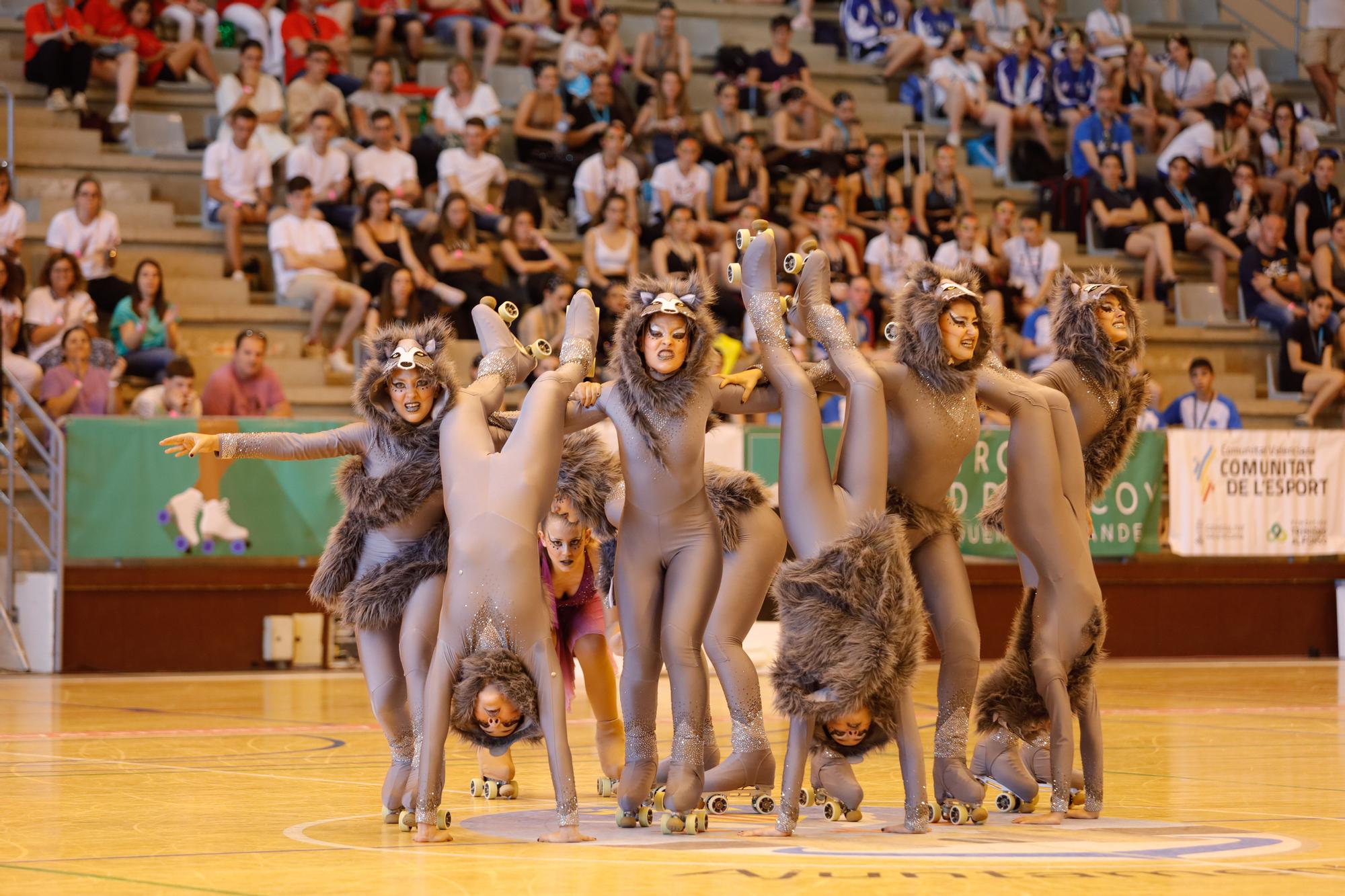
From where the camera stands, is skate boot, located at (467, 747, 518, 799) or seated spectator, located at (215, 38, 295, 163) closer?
skate boot, located at (467, 747, 518, 799)

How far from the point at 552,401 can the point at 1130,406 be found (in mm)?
2164

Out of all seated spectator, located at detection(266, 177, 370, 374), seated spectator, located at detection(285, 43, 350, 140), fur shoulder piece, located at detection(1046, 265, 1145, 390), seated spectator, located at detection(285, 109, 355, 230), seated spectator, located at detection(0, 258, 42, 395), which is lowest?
fur shoulder piece, located at detection(1046, 265, 1145, 390)

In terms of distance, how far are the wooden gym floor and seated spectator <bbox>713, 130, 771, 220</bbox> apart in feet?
21.6

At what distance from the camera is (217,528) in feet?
35.4

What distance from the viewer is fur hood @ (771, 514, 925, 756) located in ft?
16.2

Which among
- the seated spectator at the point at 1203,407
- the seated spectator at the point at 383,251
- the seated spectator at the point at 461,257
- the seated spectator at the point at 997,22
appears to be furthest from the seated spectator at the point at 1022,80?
the seated spectator at the point at 383,251

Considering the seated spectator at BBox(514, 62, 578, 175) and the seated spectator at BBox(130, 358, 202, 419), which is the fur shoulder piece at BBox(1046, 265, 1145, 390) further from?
the seated spectator at BBox(514, 62, 578, 175)

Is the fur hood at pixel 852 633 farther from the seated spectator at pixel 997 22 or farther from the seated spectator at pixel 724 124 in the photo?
the seated spectator at pixel 997 22

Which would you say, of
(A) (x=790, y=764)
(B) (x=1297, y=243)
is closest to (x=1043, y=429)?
(A) (x=790, y=764)

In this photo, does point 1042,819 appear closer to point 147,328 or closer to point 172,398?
point 172,398

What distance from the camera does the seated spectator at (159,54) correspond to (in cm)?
1359

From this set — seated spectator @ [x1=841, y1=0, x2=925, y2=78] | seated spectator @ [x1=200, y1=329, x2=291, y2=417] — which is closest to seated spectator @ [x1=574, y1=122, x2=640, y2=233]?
seated spectator @ [x1=200, y1=329, x2=291, y2=417]

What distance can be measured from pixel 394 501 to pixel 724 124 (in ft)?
34.2

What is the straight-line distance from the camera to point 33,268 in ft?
40.1
